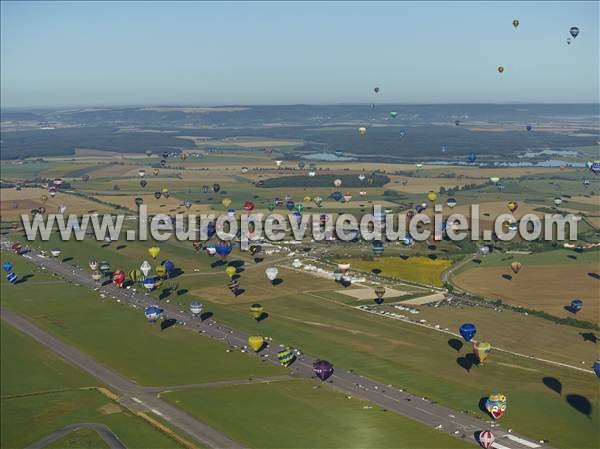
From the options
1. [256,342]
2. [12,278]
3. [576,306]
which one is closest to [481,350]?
[576,306]

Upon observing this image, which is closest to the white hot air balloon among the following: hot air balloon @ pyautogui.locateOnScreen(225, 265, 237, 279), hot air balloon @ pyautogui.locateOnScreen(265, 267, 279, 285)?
hot air balloon @ pyautogui.locateOnScreen(265, 267, 279, 285)

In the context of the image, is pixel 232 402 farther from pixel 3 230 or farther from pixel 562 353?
pixel 3 230

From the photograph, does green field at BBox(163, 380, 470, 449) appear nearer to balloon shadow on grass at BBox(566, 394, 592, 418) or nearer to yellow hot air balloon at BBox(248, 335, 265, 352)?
yellow hot air balloon at BBox(248, 335, 265, 352)

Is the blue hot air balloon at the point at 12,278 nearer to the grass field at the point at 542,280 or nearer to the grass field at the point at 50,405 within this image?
the grass field at the point at 50,405

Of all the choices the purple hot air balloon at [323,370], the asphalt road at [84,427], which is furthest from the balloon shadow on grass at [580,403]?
the asphalt road at [84,427]

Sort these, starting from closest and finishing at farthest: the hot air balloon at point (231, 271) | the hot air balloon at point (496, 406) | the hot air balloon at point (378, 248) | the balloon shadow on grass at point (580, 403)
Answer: the hot air balloon at point (496, 406)
the balloon shadow on grass at point (580, 403)
the hot air balloon at point (231, 271)
the hot air balloon at point (378, 248)

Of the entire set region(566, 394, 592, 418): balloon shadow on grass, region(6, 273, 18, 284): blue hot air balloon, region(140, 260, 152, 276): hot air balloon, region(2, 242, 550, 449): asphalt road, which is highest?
region(140, 260, 152, 276): hot air balloon
